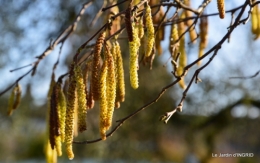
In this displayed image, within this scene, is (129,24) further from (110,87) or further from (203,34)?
(203,34)

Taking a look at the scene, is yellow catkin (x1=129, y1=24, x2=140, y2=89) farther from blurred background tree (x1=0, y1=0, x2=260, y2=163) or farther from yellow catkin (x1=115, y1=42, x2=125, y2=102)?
blurred background tree (x1=0, y1=0, x2=260, y2=163)

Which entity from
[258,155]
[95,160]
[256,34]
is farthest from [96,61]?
[258,155]

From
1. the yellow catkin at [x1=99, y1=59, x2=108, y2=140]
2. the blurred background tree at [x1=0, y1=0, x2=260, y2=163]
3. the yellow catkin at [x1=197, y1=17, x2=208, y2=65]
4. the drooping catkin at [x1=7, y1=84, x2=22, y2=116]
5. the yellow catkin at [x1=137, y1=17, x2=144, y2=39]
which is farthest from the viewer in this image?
the blurred background tree at [x1=0, y1=0, x2=260, y2=163]

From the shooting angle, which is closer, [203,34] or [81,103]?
[81,103]

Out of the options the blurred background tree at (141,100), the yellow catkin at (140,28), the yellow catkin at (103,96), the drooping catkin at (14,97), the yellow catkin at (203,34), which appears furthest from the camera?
the blurred background tree at (141,100)

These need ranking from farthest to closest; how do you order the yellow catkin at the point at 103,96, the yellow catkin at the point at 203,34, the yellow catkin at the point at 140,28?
the yellow catkin at the point at 203,34 < the yellow catkin at the point at 140,28 < the yellow catkin at the point at 103,96

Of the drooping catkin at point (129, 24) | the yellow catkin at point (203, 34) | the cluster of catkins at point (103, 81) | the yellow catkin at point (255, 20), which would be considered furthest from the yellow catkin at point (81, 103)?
the yellow catkin at point (255, 20)

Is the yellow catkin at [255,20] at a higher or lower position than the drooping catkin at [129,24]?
lower

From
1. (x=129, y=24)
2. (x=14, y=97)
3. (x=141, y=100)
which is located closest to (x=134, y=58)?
(x=129, y=24)

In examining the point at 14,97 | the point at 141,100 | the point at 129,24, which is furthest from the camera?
the point at 141,100

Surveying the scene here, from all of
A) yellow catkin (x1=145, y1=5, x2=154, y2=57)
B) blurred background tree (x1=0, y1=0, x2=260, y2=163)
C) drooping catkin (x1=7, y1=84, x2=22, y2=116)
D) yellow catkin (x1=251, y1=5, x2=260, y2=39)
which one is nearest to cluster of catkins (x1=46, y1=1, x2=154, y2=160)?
yellow catkin (x1=145, y1=5, x2=154, y2=57)

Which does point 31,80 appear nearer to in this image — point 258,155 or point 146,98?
point 146,98

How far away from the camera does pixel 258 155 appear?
6055 mm

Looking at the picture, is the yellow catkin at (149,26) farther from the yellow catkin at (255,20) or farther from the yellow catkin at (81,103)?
the yellow catkin at (255,20)
